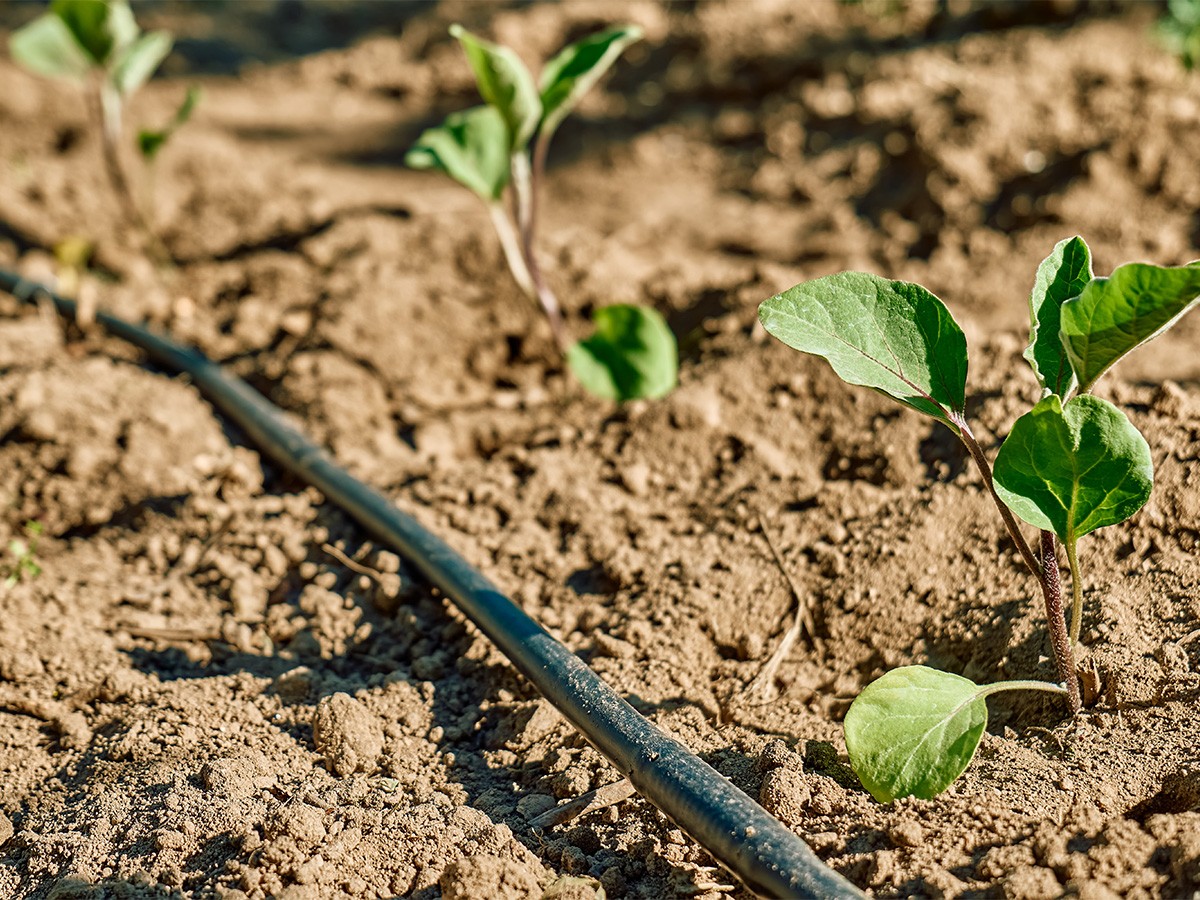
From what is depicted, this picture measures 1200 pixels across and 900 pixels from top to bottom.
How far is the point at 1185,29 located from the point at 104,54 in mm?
3259

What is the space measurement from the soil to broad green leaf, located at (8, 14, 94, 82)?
Answer: 1.85 feet

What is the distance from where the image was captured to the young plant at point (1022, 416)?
126 centimetres

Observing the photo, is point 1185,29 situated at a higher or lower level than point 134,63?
higher

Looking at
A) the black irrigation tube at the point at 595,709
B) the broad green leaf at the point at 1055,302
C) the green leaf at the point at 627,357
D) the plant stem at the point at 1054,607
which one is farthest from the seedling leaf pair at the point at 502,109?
the plant stem at the point at 1054,607

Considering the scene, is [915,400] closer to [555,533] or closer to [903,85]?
[555,533]

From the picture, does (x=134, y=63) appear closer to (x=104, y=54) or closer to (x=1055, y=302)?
(x=104, y=54)

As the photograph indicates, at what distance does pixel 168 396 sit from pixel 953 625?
6.38ft

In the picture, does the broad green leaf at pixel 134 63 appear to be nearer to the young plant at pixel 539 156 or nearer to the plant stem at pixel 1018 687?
the young plant at pixel 539 156

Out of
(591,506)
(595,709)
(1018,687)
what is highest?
(591,506)

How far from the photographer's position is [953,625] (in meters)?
1.71

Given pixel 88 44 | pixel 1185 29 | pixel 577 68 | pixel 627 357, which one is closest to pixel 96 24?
pixel 88 44

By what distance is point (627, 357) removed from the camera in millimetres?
2379

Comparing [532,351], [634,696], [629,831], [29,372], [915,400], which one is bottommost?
[629,831]

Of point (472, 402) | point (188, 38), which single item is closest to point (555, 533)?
point (472, 402)
